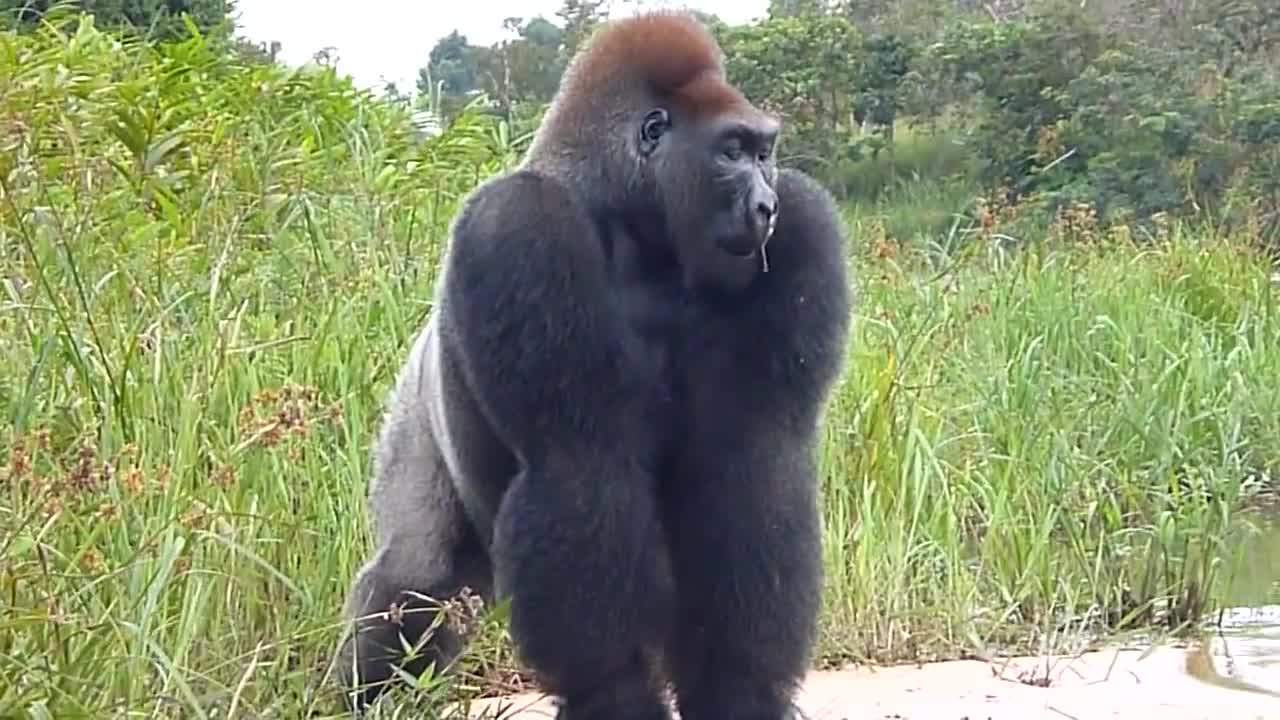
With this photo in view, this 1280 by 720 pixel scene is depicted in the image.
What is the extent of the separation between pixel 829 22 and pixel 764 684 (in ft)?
42.5

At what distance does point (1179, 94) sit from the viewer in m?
11.8

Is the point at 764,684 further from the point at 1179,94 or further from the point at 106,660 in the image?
the point at 1179,94

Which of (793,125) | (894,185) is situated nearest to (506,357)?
(894,185)

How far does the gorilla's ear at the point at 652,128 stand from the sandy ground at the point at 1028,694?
93cm

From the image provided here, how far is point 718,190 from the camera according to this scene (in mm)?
2602

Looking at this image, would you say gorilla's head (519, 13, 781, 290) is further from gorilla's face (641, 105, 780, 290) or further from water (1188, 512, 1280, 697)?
water (1188, 512, 1280, 697)

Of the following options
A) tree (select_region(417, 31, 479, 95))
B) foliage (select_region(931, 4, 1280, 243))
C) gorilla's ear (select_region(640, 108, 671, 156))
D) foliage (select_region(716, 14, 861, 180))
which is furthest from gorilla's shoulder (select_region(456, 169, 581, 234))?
foliage (select_region(716, 14, 861, 180))

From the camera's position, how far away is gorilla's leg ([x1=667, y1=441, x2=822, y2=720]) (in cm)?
258

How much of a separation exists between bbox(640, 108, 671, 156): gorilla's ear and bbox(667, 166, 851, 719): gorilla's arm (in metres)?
0.21

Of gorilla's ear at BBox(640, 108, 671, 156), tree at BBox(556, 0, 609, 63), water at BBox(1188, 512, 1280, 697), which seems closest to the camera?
gorilla's ear at BBox(640, 108, 671, 156)

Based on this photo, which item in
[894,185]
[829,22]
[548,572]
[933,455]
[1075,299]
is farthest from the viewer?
[829,22]

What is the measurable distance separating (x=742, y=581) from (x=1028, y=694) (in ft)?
3.13

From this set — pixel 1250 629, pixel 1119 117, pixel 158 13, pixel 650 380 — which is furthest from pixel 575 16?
pixel 650 380

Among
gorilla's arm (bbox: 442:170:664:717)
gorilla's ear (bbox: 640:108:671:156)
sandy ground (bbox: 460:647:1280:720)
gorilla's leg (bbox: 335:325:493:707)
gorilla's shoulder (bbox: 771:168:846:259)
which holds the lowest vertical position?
sandy ground (bbox: 460:647:1280:720)
